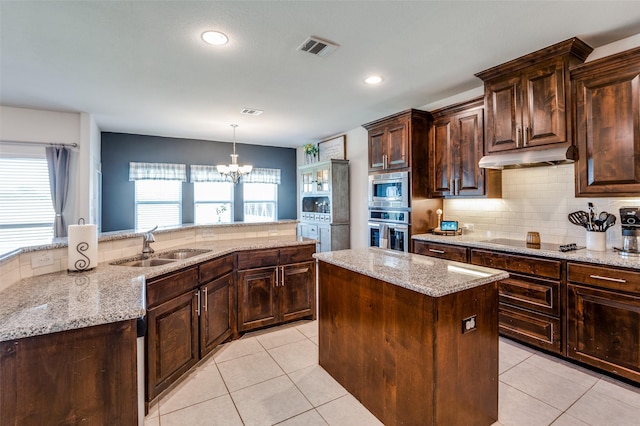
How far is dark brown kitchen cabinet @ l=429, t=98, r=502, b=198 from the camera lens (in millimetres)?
3473

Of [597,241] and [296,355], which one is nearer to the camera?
[597,241]

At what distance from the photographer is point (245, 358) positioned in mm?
2738

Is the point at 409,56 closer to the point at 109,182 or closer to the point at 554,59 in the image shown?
the point at 554,59

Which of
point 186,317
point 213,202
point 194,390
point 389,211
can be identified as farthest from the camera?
point 213,202

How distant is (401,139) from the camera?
4.09m

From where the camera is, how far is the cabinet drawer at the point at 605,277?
7.24ft

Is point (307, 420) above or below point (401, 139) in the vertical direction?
below

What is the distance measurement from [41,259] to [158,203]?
471 cm

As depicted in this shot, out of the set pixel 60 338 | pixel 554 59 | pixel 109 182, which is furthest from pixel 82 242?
pixel 109 182

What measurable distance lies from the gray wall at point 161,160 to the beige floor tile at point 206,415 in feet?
16.9

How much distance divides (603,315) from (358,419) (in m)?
1.97

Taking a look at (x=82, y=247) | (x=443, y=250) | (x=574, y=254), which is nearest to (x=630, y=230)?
(x=574, y=254)

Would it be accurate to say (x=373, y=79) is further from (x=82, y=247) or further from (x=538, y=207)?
(x=82, y=247)

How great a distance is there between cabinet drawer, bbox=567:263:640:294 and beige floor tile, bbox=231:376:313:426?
7.37ft
